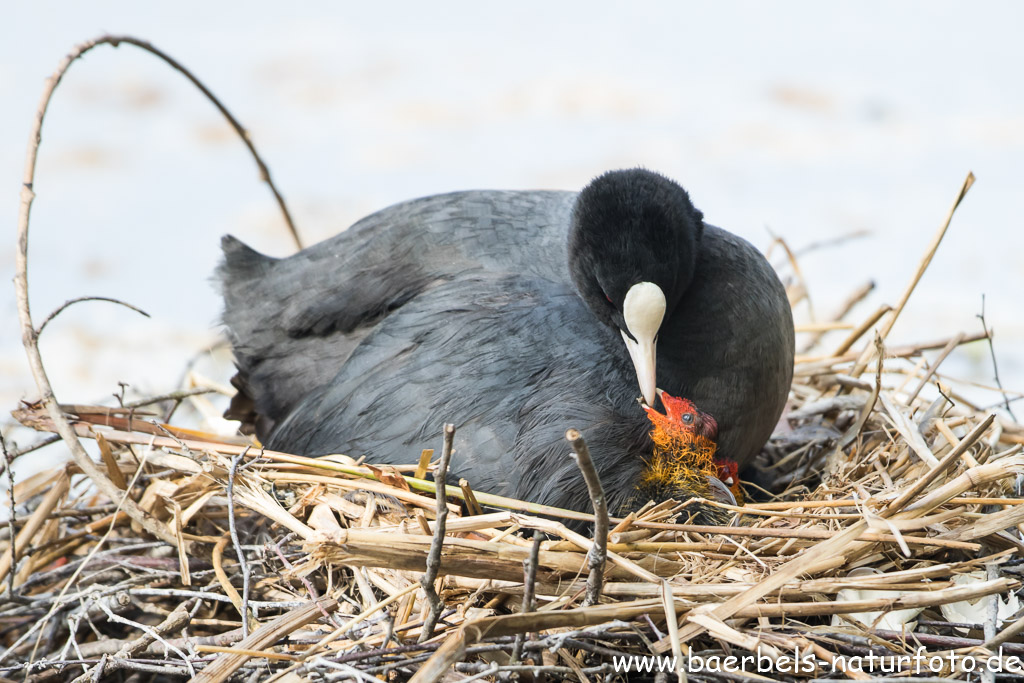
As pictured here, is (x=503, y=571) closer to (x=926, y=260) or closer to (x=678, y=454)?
(x=678, y=454)

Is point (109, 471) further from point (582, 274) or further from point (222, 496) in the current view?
point (582, 274)

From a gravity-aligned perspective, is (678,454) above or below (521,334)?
below

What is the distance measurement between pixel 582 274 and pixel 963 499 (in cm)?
91

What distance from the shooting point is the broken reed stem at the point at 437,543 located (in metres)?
1.29

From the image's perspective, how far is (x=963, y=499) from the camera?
1.75 m

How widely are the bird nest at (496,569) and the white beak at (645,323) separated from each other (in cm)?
30

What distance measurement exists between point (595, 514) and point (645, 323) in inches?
26.1

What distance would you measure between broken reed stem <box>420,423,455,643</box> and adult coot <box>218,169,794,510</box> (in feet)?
1.65

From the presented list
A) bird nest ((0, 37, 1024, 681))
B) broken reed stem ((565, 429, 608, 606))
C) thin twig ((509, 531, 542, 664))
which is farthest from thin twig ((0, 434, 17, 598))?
broken reed stem ((565, 429, 608, 606))

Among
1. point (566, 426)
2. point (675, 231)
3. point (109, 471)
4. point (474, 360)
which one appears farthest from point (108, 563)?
point (675, 231)

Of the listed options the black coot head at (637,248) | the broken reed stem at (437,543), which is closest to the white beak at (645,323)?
the black coot head at (637,248)

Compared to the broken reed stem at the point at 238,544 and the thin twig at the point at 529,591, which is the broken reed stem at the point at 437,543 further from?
the broken reed stem at the point at 238,544

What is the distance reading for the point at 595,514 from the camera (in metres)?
1.41

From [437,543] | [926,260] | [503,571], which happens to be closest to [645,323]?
[503,571]
